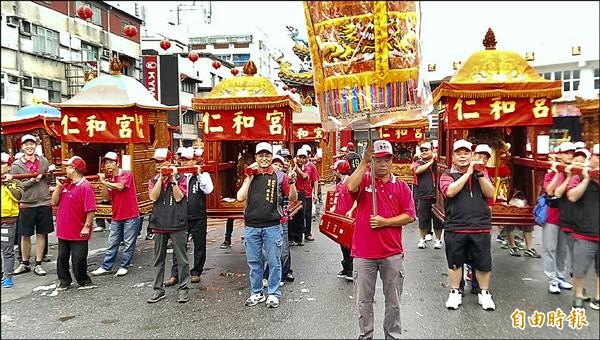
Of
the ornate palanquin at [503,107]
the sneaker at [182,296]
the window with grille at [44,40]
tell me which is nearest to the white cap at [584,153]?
the ornate palanquin at [503,107]

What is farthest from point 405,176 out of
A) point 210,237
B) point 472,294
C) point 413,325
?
point 413,325

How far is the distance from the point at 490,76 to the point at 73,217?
5.00m

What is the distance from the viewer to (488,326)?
12.0ft

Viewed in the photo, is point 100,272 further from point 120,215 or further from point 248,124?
point 248,124

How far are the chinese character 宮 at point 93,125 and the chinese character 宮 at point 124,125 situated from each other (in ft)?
0.79

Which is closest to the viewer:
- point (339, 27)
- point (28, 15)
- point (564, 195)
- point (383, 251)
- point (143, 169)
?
point (564, 195)

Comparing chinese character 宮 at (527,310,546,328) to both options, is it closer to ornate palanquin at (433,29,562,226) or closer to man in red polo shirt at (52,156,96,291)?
ornate palanquin at (433,29,562,226)

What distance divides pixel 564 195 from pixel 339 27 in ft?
5.77

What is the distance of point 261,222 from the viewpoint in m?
4.99

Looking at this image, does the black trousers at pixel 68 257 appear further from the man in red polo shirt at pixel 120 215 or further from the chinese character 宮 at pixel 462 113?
the chinese character 宮 at pixel 462 113

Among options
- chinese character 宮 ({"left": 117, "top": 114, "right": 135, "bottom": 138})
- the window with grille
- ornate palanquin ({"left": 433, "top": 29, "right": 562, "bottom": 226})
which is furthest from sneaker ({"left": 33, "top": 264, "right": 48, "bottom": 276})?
the window with grille

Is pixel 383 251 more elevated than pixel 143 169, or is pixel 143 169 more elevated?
pixel 143 169

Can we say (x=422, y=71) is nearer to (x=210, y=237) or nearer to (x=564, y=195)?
(x=564, y=195)

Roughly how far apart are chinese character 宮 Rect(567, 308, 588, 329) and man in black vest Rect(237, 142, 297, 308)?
112 inches
